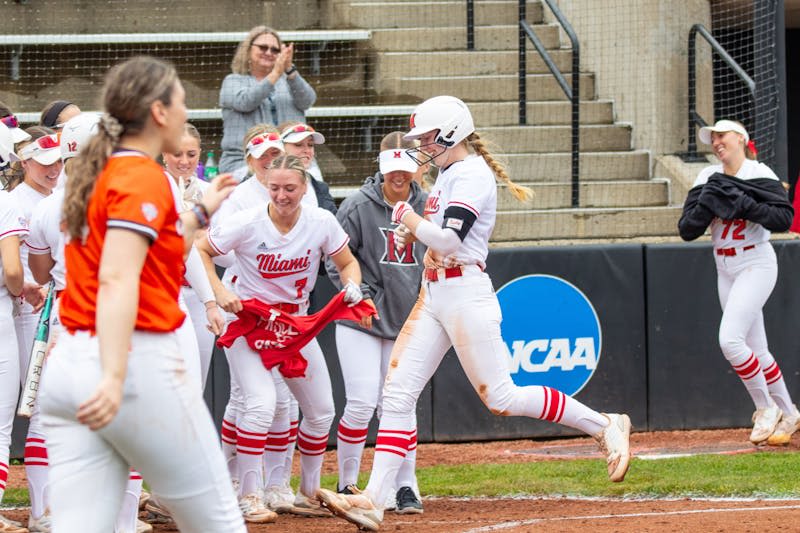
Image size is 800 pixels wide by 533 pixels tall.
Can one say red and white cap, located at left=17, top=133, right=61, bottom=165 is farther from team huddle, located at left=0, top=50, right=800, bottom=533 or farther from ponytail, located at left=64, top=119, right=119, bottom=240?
ponytail, located at left=64, top=119, right=119, bottom=240

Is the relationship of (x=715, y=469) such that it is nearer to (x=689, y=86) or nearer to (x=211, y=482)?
(x=211, y=482)

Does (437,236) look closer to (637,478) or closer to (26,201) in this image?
(26,201)

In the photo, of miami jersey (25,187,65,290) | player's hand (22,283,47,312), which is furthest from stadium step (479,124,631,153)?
miami jersey (25,187,65,290)

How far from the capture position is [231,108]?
9.98 metres

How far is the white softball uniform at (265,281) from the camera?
255 inches

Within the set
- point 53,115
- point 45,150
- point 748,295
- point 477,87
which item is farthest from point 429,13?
point 45,150

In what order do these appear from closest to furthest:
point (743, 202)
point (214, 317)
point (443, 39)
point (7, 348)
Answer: point (214, 317) < point (7, 348) < point (743, 202) < point (443, 39)

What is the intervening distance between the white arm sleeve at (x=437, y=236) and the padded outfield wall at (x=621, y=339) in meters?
3.62

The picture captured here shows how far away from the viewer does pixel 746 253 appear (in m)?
8.84

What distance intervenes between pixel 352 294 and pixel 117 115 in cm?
283

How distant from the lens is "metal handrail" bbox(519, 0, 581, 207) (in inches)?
456

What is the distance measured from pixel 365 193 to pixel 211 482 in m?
3.86

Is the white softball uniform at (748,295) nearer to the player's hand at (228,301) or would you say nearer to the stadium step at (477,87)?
the player's hand at (228,301)

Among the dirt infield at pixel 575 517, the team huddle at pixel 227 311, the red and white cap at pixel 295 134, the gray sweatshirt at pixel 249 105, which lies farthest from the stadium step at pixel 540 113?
the dirt infield at pixel 575 517
